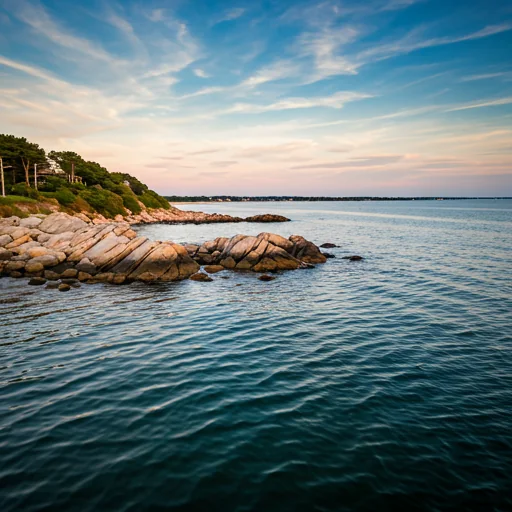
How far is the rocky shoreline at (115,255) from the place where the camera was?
92.0 feet

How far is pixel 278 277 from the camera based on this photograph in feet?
96.8

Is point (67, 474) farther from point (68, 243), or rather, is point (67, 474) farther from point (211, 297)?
point (68, 243)

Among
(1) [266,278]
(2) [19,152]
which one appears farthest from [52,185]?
(1) [266,278]

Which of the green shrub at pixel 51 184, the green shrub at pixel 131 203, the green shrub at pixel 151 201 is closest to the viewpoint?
the green shrub at pixel 51 184

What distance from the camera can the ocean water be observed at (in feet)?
22.1

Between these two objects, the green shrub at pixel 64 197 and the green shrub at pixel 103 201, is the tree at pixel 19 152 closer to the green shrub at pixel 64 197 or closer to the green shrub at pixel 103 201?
the green shrub at pixel 64 197

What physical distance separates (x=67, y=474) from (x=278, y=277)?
76.7 feet

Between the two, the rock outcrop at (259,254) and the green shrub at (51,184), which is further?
the green shrub at (51,184)

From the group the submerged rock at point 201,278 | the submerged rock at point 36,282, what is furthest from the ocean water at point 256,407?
the submerged rock at point 201,278

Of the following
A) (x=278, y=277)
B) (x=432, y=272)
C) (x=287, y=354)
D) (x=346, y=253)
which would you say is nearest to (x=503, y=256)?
(x=432, y=272)

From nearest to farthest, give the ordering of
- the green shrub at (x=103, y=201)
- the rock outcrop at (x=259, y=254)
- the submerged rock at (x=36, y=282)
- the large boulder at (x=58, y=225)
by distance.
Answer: the submerged rock at (x=36, y=282) < the rock outcrop at (x=259, y=254) < the large boulder at (x=58, y=225) < the green shrub at (x=103, y=201)

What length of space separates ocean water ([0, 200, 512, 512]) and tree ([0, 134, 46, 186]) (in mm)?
57137

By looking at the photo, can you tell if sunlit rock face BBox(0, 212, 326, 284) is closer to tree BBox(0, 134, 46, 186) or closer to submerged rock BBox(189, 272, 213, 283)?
submerged rock BBox(189, 272, 213, 283)

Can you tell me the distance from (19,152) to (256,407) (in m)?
75.0
